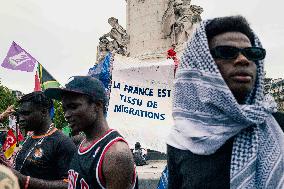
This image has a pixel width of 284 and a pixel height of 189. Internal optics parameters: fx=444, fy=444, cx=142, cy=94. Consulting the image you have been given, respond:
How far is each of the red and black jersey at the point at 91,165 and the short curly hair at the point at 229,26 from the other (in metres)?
1.07

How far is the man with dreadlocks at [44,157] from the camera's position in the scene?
3.59m

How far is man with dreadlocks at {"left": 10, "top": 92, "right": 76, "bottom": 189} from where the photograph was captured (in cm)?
359

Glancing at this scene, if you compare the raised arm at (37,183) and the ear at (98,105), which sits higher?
the ear at (98,105)

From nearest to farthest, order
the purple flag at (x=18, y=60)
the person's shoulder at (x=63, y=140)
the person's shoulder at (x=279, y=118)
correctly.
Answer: the person's shoulder at (x=279, y=118)
the person's shoulder at (x=63, y=140)
the purple flag at (x=18, y=60)

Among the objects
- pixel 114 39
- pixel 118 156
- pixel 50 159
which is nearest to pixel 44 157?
pixel 50 159

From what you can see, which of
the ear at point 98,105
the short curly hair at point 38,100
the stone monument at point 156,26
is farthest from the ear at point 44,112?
the stone monument at point 156,26

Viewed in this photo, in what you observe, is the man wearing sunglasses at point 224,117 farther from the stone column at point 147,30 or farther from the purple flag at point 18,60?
the stone column at point 147,30

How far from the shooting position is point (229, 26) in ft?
7.08

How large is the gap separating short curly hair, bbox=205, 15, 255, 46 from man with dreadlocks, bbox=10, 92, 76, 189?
2015 mm

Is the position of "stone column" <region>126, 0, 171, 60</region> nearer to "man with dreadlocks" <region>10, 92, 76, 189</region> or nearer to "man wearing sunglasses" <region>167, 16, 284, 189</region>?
"man with dreadlocks" <region>10, 92, 76, 189</region>

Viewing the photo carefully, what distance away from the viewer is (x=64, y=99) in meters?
3.29

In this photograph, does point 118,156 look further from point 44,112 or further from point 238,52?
point 44,112

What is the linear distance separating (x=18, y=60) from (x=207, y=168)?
270 inches

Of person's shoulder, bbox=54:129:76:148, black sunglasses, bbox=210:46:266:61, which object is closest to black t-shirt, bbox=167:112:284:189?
black sunglasses, bbox=210:46:266:61
